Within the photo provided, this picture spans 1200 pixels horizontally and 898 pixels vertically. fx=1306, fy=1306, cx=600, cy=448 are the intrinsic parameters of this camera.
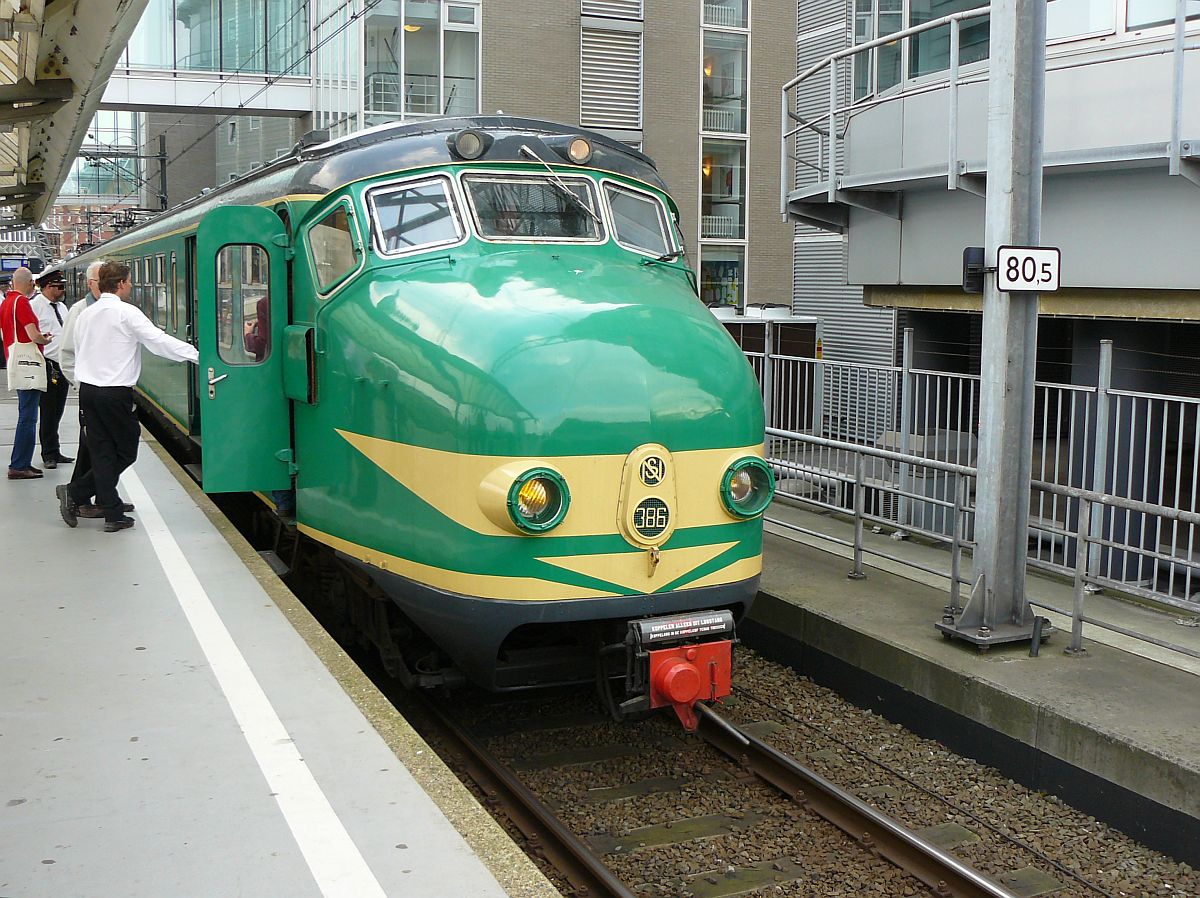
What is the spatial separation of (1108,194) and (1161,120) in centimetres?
66

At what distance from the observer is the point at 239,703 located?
231 inches

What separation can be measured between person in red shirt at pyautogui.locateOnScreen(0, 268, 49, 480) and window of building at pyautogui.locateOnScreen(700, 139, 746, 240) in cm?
2520

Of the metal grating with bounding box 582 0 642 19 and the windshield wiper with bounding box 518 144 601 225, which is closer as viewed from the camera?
the windshield wiper with bounding box 518 144 601 225

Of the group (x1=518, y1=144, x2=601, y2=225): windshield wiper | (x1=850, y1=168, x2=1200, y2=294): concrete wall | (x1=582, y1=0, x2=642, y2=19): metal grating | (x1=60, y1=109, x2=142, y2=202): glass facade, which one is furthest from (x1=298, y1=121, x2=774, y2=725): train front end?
(x1=60, y1=109, x2=142, y2=202): glass facade

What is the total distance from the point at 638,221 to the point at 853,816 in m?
3.71

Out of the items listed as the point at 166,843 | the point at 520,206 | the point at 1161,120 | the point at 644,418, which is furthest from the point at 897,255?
the point at 166,843

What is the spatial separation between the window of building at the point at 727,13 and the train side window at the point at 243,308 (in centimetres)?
2818

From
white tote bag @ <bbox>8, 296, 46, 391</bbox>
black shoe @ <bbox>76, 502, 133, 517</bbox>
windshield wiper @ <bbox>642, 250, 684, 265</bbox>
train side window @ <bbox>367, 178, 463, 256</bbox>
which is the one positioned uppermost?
train side window @ <bbox>367, 178, 463, 256</bbox>

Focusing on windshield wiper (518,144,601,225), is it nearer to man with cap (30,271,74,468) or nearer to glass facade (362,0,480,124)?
man with cap (30,271,74,468)

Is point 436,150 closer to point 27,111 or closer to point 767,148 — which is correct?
point 27,111

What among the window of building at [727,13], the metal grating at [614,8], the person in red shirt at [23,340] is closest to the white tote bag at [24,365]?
the person in red shirt at [23,340]

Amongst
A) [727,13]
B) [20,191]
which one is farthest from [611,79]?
[20,191]

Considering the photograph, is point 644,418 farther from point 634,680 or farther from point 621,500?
point 634,680

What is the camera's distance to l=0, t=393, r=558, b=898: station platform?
4.30 metres
